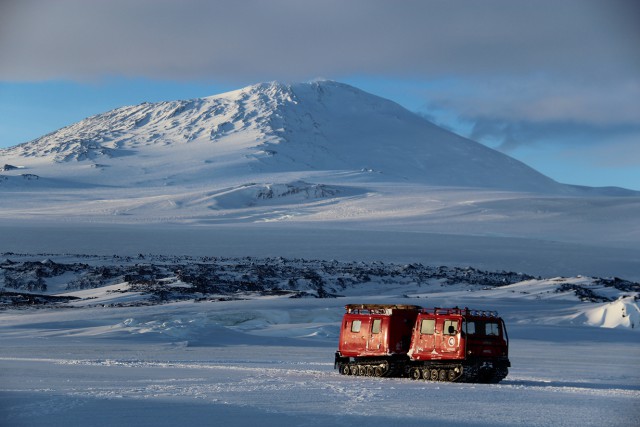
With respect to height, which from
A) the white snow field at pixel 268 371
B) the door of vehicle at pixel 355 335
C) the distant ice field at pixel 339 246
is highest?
the distant ice field at pixel 339 246

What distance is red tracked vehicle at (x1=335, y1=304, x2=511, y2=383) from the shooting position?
21.5m

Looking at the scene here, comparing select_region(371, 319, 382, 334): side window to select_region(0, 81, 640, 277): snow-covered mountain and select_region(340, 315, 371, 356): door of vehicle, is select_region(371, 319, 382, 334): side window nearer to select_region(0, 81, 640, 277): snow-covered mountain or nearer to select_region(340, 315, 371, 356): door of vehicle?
select_region(340, 315, 371, 356): door of vehicle

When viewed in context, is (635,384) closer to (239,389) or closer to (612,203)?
(239,389)

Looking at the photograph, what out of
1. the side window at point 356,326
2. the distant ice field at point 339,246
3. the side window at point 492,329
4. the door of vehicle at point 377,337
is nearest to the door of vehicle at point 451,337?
the side window at point 492,329

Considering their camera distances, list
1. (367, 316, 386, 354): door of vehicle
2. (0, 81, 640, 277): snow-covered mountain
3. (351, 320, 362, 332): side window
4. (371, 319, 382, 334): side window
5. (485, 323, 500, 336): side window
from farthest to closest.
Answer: (0, 81, 640, 277): snow-covered mountain < (351, 320, 362, 332): side window < (371, 319, 382, 334): side window < (367, 316, 386, 354): door of vehicle < (485, 323, 500, 336): side window

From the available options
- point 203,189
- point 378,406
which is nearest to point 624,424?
point 378,406

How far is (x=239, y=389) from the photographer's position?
60.8 ft

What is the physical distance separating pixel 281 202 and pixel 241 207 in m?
7.67

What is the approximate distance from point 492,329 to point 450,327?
103 cm

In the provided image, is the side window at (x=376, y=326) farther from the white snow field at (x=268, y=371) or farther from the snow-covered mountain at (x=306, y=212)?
the snow-covered mountain at (x=306, y=212)

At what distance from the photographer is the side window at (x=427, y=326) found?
876 inches

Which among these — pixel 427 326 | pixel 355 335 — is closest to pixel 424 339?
pixel 427 326

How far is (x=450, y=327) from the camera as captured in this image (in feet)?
71.3

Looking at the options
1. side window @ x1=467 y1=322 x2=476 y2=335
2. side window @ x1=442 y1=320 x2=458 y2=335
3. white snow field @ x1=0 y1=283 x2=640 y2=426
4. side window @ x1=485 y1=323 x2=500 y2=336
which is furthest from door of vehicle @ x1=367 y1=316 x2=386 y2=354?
side window @ x1=485 y1=323 x2=500 y2=336
